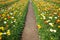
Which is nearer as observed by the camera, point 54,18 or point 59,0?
point 54,18

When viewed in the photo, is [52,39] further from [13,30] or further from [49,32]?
[13,30]

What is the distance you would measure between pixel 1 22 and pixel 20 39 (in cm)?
141

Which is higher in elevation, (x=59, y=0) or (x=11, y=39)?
(x=11, y=39)

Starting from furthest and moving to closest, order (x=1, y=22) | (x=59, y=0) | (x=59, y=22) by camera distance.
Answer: (x=59, y=0), (x=1, y=22), (x=59, y=22)

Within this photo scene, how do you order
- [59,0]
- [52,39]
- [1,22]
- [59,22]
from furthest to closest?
[59,0], [1,22], [59,22], [52,39]

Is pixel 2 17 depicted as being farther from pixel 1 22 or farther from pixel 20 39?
pixel 20 39

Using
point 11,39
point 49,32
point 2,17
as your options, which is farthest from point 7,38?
point 2,17

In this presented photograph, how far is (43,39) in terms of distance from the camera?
24.7 feet

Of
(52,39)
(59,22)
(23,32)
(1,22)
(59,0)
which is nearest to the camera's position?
(52,39)

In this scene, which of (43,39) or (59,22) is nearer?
(43,39)

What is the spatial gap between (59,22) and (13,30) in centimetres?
218

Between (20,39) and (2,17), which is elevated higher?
(2,17)

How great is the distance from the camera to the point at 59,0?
2244 centimetres


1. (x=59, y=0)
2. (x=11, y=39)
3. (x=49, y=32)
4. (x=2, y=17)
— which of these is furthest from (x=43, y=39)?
(x=59, y=0)
